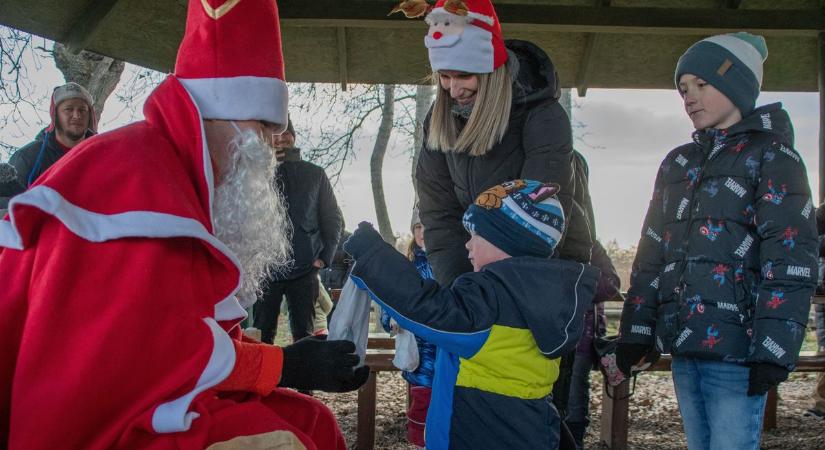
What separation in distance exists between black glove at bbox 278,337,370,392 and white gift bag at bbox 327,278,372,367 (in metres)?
0.35

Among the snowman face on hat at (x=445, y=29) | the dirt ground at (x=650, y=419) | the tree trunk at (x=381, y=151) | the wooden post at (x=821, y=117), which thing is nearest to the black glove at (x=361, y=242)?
the snowman face on hat at (x=445, y=29)

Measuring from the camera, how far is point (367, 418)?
4840 mm

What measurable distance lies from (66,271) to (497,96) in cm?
186

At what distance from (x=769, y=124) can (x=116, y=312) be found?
2510 mm

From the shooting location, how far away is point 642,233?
11.1 ft

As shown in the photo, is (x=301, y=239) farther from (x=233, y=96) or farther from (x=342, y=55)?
(x=233, y=96)

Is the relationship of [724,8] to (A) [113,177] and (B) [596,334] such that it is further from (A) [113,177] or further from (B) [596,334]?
(A) [113,177]

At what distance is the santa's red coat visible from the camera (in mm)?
1667

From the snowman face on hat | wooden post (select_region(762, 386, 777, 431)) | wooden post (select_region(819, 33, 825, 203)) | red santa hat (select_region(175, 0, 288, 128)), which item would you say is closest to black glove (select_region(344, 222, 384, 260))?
red santa hat (select_region(175, 0, 288, 128))

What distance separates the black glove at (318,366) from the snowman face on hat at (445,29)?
A: 1.45 meters

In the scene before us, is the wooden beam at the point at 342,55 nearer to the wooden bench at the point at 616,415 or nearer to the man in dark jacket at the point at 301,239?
the man in dark jacket at the point at 301,239

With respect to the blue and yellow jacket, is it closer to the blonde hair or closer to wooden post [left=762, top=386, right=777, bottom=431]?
the blonde hair

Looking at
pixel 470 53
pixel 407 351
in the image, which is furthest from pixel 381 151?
pixel 470 53

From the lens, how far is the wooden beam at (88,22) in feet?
18.0
